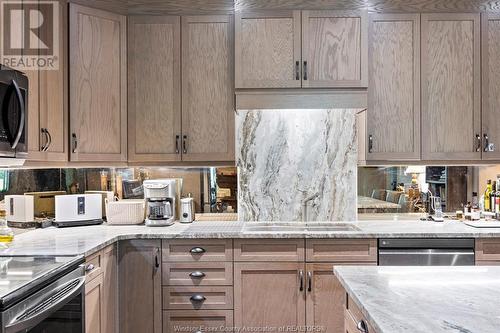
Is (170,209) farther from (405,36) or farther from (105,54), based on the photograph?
(405,36)

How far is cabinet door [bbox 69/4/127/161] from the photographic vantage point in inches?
110

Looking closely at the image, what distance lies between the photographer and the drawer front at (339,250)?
273cm

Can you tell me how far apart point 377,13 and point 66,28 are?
2148mm

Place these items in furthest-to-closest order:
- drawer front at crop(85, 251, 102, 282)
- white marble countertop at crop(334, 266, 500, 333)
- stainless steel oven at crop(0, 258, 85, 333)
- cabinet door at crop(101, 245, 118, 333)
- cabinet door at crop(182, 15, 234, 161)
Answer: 1. cabinet door at crop(182, 15, 234, 161)
2. cabinet door at crop(101, 245, 118, 333)
3. drawer front at crop(85, 251, 102, 282)
4. stainless steel oven at crop(0, 258, 85, 333)
5. white marble countertop at crop(334, 266, 500, 333)

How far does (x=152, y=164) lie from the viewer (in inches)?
122

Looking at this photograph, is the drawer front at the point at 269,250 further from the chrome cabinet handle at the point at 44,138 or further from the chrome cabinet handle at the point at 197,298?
the chrome cabinet handle at the point at 44,138

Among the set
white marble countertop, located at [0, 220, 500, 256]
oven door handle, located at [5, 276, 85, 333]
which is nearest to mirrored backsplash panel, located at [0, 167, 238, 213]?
white marble countertop, located at [0, 220, 500, 256]

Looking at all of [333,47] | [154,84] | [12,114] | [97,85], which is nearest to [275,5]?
[333,47]

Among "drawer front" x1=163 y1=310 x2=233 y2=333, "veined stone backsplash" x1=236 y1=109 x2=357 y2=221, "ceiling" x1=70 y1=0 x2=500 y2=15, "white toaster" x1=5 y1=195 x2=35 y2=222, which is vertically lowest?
"drawer front" x1=163 y1=310 x2=233 y2=333

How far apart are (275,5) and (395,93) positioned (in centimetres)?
106

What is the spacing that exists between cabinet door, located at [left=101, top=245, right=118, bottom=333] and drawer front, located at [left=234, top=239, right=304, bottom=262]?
77cm

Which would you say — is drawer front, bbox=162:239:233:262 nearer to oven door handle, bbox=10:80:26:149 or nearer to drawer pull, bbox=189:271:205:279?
drawer pull, bbox=189:271:205:279

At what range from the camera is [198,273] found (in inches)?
108

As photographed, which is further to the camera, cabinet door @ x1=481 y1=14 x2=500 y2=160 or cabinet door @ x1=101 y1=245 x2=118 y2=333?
cabinet door @ x1=481 y1=14 x2=500 y2=160
